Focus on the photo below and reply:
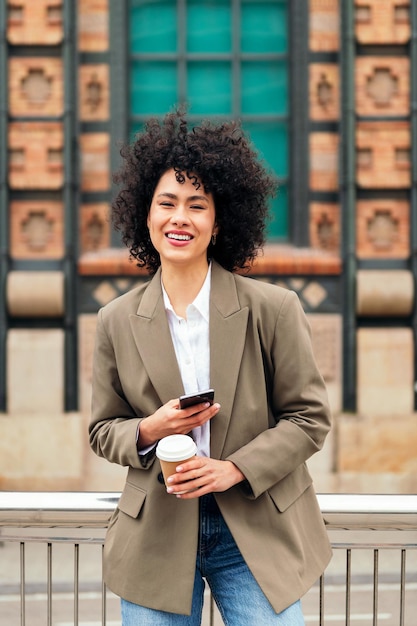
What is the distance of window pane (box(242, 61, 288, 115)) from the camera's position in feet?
29.1

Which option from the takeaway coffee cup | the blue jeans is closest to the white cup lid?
the takeaway coffee cup

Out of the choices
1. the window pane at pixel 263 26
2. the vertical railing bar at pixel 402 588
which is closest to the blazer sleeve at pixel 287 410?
the vertical railing bar at pixel 402 588

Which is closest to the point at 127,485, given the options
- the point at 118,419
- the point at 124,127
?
the point at 118,419

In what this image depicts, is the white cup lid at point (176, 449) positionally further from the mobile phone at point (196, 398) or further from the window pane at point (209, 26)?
the window pane at point (209, 26)

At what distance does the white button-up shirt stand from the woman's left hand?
10 centimetres

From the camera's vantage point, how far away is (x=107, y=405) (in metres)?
2.00

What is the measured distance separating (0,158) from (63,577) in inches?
169

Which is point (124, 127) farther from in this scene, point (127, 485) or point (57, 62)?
point (127, 485)

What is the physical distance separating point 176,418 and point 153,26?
779cm

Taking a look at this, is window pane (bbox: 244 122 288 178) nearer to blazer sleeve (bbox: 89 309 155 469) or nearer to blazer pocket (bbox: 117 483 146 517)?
blazer sleeve (bbox: 89 309 155 469)

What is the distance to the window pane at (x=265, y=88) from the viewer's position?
886cm

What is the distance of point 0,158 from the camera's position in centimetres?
841

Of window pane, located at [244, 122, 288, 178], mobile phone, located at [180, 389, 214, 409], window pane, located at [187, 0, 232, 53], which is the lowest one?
mobile phone, located at [180, 389, 214, 409]

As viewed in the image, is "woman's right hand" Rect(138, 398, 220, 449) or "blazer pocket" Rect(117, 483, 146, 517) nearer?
"woman's right hand" Rect(138, 398, 220, 449)
